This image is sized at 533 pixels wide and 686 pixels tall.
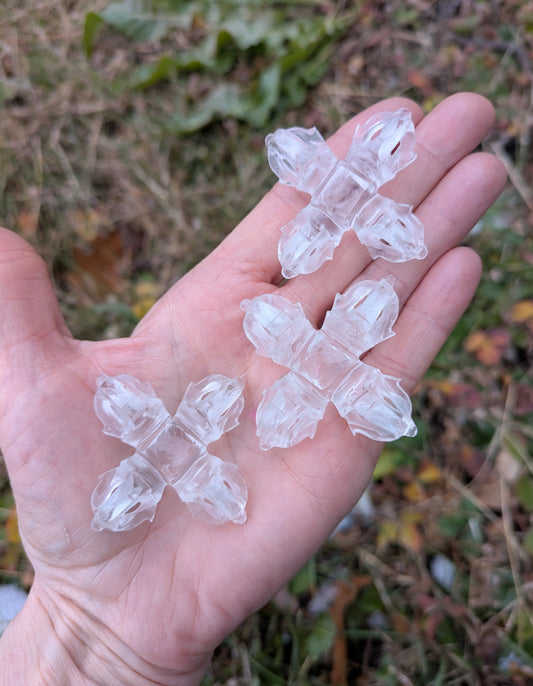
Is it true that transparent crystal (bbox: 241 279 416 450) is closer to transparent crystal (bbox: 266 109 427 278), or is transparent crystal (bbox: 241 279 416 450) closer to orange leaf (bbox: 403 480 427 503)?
transparent crystal (bbox: 266 109 427 278)

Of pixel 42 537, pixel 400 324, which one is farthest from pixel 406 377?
pixel 42 537

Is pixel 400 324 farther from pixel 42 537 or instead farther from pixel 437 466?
pixel 42 537

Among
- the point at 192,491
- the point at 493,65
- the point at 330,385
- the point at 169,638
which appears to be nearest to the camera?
the point at 169,638

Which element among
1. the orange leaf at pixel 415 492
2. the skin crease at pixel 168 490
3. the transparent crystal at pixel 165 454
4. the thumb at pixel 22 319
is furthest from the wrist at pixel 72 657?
the orange leaf at pixel 415 492

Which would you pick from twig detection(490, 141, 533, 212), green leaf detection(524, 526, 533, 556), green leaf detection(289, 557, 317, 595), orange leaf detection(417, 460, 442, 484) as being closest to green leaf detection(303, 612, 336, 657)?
green leaf detection(289, 557, 317, 595)

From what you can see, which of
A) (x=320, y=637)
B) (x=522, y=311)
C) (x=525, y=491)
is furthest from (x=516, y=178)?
A: (x=320, y=637)
